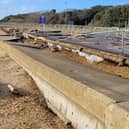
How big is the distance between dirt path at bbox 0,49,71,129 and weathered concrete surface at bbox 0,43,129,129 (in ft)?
1.17

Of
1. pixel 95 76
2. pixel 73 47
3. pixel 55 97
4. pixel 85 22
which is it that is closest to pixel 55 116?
pixel 55 97

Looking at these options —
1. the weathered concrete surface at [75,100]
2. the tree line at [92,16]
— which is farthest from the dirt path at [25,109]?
the tree line at [92,16]

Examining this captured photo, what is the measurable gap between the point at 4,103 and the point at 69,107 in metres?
2.89

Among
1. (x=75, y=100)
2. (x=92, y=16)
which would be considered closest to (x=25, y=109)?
(x=75, y=100)

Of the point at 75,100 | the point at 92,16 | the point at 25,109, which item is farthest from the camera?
the point at 92,16

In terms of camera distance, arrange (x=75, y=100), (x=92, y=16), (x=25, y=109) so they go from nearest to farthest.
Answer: (x=75, y=100)
(x=25, y=109)
(x=92, y=16)

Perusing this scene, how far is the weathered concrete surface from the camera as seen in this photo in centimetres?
721

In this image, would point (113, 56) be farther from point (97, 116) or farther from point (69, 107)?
point (97, 116)

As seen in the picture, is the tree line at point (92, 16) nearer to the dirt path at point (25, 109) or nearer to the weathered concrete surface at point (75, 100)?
the dirt path at point (25, 109)

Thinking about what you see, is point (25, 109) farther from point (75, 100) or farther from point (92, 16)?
point (92, 16)

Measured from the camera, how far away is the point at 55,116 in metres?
10.4

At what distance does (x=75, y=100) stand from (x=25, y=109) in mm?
2484

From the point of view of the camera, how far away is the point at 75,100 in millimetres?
8953

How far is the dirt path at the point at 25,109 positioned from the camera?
30.8 feet
